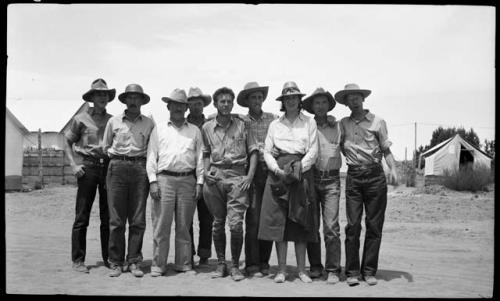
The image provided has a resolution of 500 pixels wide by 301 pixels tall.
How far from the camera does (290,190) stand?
6.02 meters

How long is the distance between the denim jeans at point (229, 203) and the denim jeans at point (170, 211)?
211 mm

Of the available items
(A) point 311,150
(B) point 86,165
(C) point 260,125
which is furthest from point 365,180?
(B) point 86,165

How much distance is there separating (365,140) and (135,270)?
2867 mm

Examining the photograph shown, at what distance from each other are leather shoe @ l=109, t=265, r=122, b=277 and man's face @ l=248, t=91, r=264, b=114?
2.31m

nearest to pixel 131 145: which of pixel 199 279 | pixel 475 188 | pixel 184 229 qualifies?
pixel 184 229

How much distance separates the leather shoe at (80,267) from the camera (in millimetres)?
6340

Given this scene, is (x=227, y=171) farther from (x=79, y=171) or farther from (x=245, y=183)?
(x=79, y=171)

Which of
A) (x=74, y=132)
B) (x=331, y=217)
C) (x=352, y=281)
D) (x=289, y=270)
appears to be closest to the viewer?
(x=352, y=281)

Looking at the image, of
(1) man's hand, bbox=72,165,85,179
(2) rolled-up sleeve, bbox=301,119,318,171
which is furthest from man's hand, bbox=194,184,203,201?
(1) man's hand, bbox=72,165,85,179

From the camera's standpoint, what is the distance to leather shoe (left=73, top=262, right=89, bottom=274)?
634 centimetres

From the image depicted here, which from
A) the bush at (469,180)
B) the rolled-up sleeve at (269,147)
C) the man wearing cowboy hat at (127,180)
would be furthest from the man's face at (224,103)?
the bush at (469,180)

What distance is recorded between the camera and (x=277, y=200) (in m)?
6.04

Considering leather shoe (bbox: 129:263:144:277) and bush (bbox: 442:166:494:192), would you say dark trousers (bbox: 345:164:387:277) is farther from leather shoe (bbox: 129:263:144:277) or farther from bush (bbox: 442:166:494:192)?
bush (bbox: 442:166:494:192)

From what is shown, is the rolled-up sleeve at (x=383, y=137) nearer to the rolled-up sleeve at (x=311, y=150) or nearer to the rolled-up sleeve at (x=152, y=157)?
the rolled-up sleeve at (x=311, y=150)
